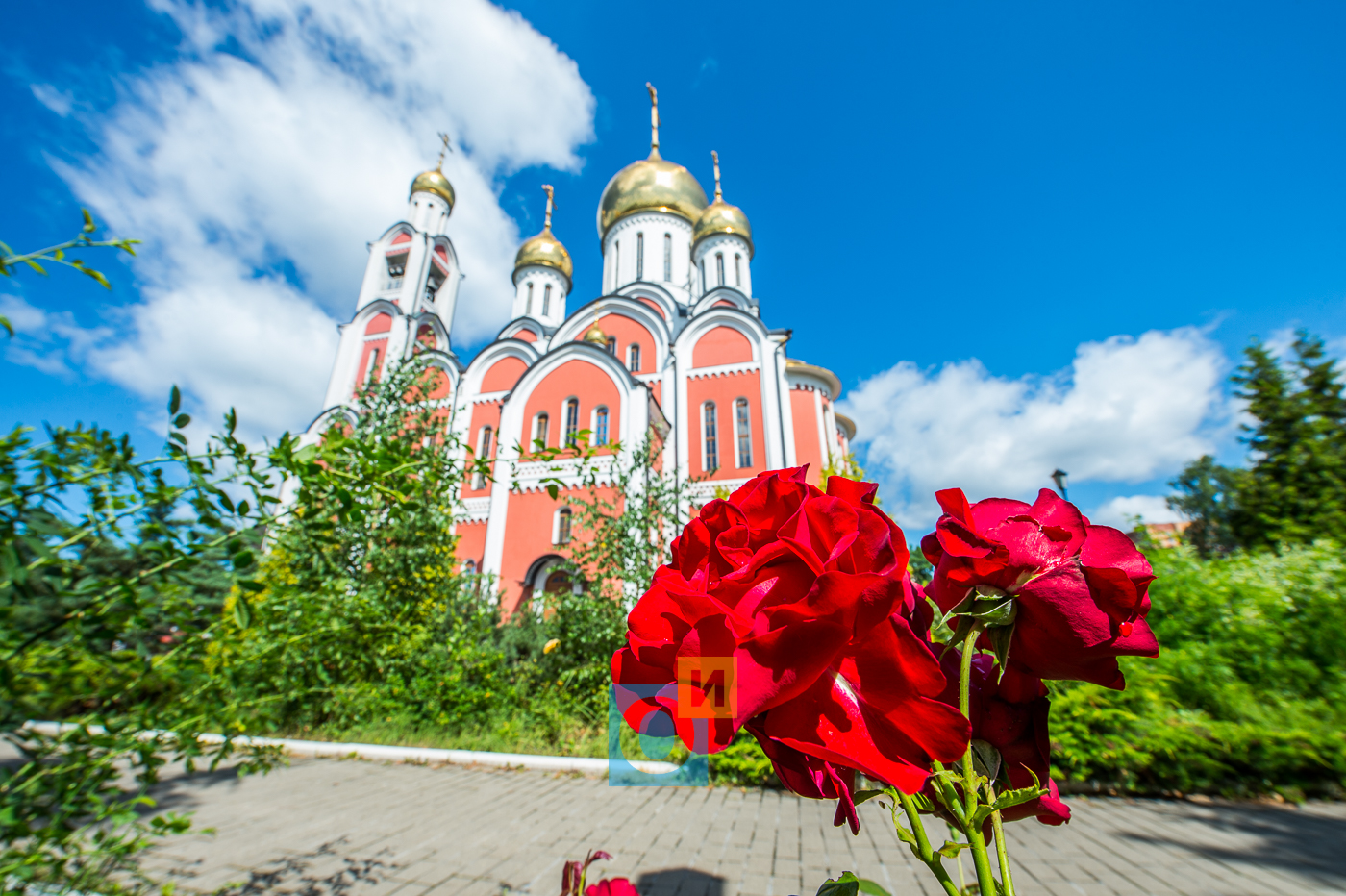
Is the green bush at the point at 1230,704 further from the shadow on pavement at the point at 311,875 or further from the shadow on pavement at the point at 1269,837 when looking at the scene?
the shadow on pavement at the point at 311,875

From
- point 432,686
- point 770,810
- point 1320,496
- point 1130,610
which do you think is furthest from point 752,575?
point 1320,496

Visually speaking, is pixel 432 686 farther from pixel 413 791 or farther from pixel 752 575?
pixel 752 575

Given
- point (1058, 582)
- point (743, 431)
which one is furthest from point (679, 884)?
point (743, 431)

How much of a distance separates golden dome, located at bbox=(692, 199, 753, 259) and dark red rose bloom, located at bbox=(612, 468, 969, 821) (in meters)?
20.8

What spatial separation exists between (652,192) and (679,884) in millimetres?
22242

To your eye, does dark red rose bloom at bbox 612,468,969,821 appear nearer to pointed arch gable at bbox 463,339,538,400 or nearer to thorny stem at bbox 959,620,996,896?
thorny stem at bbox 959,620,996,896

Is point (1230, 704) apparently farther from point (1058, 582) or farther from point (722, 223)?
point (722, 223)

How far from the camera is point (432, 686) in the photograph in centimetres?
714

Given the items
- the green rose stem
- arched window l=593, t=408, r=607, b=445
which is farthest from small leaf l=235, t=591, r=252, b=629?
arched window l=593, t=408, r=607, b=445

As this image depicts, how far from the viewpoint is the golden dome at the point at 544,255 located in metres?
23.0

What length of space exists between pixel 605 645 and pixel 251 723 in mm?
5741

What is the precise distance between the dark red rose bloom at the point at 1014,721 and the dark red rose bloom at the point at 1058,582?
0.03 meters

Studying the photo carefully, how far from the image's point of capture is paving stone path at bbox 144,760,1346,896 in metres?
2.97

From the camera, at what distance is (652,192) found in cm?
2142
